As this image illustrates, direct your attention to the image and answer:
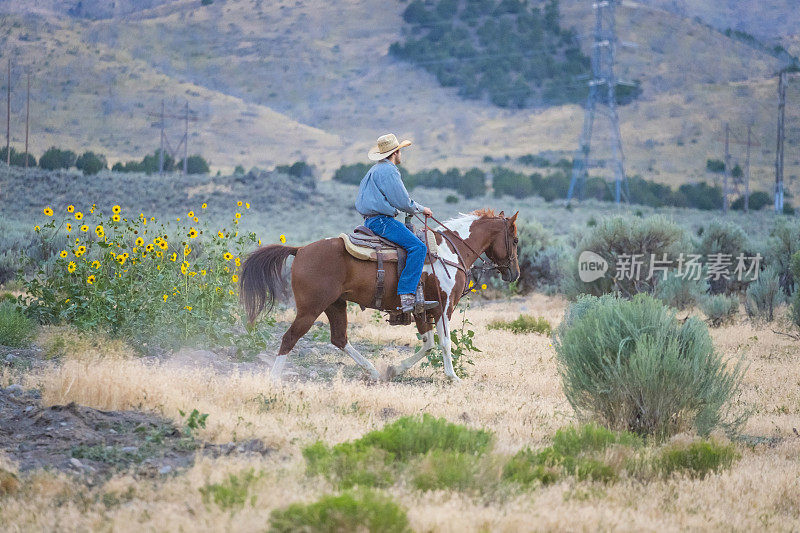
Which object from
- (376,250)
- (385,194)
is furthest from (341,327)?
(385,194)

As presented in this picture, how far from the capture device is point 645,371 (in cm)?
664

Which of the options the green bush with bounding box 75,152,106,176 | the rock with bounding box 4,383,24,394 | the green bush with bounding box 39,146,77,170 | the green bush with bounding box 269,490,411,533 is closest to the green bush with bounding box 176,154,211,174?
the green bush with bounding box 75,152,106,176

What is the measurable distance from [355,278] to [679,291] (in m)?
9.48

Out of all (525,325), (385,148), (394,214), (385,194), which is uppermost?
(385,148)

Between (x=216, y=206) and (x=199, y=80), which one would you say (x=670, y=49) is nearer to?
(x=199, y=80)

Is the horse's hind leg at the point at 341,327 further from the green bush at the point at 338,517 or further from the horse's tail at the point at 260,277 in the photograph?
the green bush at the point at 338,517

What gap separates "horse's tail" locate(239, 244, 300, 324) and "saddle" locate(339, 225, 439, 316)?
60 centimetres

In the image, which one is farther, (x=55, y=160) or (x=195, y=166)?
(x=195, y=166)

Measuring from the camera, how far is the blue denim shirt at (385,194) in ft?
28.5

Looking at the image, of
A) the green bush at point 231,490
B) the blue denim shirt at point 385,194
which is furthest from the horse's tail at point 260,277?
the green bush at point 231,490

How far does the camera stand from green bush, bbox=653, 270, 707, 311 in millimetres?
16000

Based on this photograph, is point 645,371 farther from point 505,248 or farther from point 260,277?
point 260,277

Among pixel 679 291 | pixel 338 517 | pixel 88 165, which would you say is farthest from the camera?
pixel 88 165

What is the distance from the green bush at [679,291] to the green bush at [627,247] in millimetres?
401
